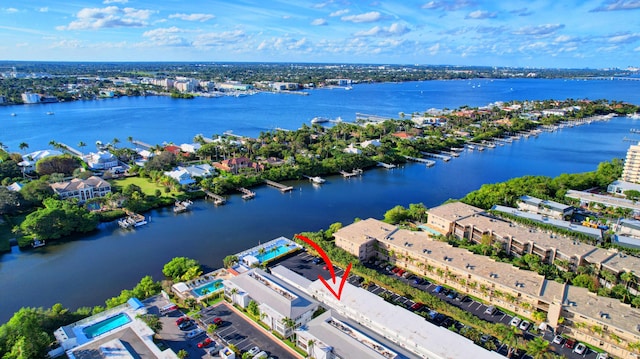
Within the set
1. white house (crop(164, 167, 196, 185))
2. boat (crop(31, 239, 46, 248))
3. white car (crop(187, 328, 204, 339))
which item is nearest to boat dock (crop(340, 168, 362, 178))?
white house (crop(164, 167, 196, 185))

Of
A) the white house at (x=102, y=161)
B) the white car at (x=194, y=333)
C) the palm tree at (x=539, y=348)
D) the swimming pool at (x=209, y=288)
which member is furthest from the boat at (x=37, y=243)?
the palm tree at (x=539, y=348)

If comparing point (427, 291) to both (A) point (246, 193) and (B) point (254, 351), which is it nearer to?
(B) point (254, 351)

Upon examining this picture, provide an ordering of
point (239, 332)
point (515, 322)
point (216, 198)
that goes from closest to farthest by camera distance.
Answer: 1. point (239, 332)
2. point (515, 322)
3. point (216, 198)

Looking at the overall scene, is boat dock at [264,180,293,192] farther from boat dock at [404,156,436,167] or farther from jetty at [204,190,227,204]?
boat dock at [404,156,436,167]

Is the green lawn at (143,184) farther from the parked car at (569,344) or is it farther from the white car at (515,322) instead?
the parked car at (569,344)

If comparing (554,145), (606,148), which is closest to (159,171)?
(554,145)

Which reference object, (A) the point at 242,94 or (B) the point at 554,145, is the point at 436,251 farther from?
(A) the point at 242,94

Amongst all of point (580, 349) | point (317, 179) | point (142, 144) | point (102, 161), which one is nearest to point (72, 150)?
point (142, 144)
